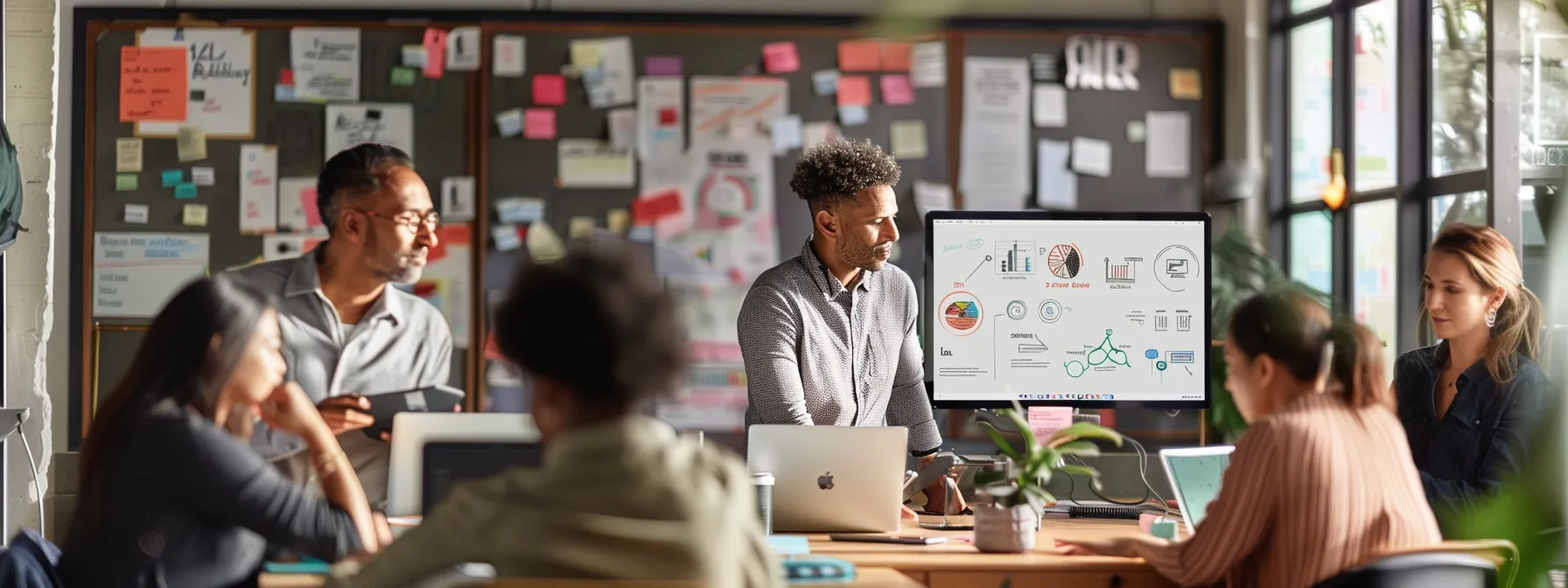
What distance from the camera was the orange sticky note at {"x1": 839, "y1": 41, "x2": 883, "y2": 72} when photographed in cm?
482

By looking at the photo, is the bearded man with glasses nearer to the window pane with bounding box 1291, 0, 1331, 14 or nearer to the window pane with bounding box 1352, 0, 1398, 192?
the window pane with bounding box 1352, 0, 1398, 192

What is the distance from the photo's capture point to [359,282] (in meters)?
2.57

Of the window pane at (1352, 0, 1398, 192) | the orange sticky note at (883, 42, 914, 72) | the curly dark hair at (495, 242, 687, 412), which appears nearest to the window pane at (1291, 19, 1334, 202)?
the window pane at (1352, 0, 1398, 192)

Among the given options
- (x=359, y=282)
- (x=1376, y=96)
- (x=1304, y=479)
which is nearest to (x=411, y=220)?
(x=359, y=282)

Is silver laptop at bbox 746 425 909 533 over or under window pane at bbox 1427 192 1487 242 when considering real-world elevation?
under

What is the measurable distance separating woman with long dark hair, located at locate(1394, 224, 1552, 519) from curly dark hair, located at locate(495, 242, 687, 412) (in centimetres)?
162

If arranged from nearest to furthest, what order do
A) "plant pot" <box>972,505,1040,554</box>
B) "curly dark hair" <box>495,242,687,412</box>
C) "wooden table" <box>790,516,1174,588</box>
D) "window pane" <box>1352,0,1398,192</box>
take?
"curly dark hair" <box>495,242,687,412</box>
"wooden table" <box>790,516,1174,588</box>
"plant pot" <box>972,505,1040,554</box>
"window pane" <box>1352,0,1398,192</box>

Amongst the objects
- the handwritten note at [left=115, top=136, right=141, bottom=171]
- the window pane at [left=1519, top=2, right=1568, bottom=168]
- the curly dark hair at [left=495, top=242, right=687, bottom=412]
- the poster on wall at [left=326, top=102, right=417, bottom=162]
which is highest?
the poster on wall at [left=326, top=102, right=417, bottom=162]

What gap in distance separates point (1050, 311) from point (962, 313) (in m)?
0.17

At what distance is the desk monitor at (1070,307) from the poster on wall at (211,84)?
2.83 meters

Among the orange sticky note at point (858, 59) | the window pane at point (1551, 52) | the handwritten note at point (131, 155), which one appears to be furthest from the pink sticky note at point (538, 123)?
the window pane at point (1551, 52)

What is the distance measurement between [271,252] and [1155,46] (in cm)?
305

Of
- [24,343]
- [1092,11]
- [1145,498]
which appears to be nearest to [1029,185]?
[1092,11]

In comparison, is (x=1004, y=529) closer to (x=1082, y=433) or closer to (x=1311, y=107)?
(x=1082, y=433)
